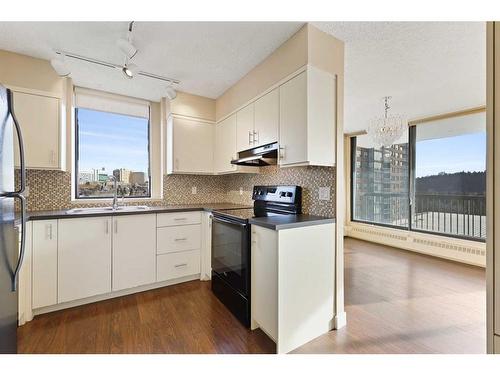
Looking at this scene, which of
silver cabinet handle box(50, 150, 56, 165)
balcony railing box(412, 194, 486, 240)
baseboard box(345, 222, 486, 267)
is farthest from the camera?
balcony railing box(412, 194, 486, 240)

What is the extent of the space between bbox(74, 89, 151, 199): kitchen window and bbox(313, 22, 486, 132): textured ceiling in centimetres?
263

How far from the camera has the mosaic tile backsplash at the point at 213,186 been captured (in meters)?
2.07

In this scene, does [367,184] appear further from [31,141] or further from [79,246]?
[31,141]

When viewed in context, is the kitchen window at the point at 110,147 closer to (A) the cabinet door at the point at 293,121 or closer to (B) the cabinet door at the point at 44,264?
(B) the cabinet door at the point at 44,264

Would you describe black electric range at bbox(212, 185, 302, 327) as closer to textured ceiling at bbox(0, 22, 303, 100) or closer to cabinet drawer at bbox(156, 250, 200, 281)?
cabinet drawer at bbox(156, 250, 200, 281)

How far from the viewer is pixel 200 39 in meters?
1.95

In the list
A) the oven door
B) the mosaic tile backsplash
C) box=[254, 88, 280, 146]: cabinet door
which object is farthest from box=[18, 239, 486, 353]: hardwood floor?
box=[254, 88, 280, 146]: cabinet door

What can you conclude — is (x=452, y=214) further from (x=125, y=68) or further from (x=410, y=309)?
(x=125, y=68)

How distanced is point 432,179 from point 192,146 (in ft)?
13.4

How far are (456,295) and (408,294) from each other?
49 cm

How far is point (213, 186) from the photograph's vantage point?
3566 mm

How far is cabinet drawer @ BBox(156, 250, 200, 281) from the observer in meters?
2.57

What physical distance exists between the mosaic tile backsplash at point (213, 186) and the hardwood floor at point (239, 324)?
3.35 feet
